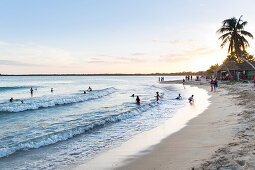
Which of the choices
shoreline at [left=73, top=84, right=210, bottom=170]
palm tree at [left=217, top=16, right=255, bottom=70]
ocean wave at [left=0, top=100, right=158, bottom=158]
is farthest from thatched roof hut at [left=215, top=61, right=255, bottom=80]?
shoreline at [left=73, top=84, right=210, bottom=170]

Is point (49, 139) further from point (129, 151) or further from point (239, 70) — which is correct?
point (239, 70)

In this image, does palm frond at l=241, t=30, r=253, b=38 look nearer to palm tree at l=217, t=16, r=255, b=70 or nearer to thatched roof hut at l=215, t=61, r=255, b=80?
palm tree at l=217, t=16, r=255, b=70

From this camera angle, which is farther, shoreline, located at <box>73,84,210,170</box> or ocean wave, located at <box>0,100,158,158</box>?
ocean wave, located at <box>0,100,158,158</box>

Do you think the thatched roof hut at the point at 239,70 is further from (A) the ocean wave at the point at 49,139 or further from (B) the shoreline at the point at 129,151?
(B) the shoreline at the point at 129,151

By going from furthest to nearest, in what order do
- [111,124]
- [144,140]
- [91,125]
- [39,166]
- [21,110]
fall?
[21,110], [111,124], [91,125], [144,140], [39,166]

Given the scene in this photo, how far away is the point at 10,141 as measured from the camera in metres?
8.41

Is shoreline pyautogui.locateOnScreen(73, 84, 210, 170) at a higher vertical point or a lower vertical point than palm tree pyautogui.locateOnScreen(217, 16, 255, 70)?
lower

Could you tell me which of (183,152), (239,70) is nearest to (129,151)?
(183,152)

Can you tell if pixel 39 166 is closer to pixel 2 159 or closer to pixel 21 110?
pixel 2 159

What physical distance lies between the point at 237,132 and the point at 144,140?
3.64 metres

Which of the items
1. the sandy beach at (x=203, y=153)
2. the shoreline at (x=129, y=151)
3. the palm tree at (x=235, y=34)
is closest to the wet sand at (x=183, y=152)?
the sandy beach at (x=203, y=153)

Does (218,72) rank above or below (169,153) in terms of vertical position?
above

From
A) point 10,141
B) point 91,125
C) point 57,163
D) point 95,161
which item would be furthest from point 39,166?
point 91,125

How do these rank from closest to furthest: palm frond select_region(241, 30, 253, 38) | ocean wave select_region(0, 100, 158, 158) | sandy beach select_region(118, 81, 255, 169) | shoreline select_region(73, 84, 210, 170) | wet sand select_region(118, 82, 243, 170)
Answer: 1. sandy beach select_region(118, 81, 255, 169)
2. wet sand select_region(118, 82, 243, 170)
3. shoreline select_region(73, 84, 210, 170)
4. ocean wave select_region(0, 100, 158, 158)
5. palm frond select_region(241, 30, 253, 38)
